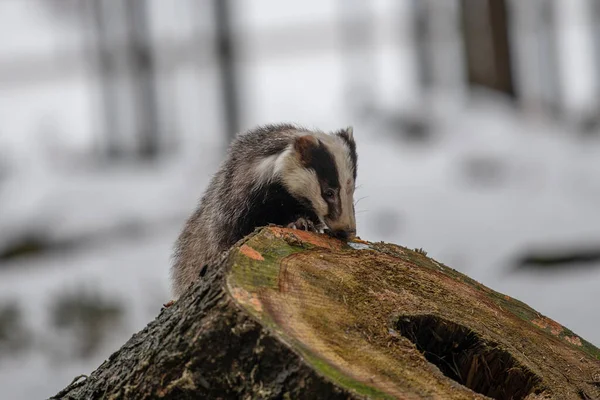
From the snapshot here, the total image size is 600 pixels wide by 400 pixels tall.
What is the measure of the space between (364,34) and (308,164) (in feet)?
23.4

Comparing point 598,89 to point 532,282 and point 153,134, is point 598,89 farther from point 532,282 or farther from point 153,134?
point 153,134

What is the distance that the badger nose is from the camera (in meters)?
4.18

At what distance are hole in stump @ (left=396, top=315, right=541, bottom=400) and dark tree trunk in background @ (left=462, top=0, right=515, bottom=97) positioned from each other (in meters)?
8.46

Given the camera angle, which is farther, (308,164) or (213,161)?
(213,161)

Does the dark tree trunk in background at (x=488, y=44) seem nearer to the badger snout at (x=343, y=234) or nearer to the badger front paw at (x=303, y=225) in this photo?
the badger front paw at (x=303, y=225)

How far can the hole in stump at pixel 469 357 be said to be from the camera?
3.70 metres

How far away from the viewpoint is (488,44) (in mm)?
11766

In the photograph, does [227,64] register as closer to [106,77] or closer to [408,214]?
[106,77]

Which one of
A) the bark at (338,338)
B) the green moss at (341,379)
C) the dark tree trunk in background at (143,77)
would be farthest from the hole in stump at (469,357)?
the dark tree trunk in background at (143,77)

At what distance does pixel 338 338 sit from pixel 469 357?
0.72m

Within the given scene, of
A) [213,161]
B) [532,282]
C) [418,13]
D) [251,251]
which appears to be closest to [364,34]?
[418,13]

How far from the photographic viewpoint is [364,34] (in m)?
11.6

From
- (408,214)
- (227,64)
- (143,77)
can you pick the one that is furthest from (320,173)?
(143,77)

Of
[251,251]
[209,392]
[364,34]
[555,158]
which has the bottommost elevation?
[209,392]
